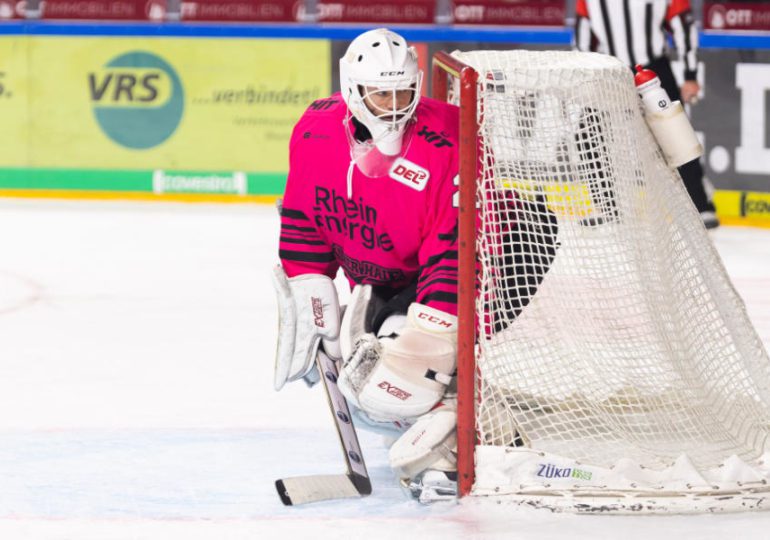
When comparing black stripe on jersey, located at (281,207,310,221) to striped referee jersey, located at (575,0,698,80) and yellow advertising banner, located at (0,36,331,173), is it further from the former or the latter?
yellow advertising banner, located at (0,36,331,173)

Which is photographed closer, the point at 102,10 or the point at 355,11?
the point at 355,11

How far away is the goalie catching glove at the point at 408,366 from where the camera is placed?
2.82 metres

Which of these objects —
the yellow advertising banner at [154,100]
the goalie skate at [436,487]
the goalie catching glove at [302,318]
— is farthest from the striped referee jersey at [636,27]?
the goalie skate at [436,487]

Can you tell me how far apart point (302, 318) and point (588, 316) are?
588mm

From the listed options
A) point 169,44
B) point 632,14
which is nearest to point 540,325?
point 632,14

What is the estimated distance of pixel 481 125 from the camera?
2.78m

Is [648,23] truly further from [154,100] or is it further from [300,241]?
[300,241]

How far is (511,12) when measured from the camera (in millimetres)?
6906

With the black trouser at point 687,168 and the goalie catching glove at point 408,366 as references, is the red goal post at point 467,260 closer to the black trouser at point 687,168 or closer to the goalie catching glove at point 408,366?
the goalie catching glove at point 408,366

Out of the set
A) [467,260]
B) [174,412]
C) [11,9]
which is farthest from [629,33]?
[467,260]

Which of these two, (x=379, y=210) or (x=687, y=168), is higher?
(x=379, y=210)

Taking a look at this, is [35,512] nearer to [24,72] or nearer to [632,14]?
[632,14]

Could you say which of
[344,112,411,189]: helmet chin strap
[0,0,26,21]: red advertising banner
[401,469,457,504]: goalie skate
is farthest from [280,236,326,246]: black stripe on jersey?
[0,0,26,21]: red advertising banner

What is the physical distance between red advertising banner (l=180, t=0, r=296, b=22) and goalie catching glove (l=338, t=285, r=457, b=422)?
439 centimetres
